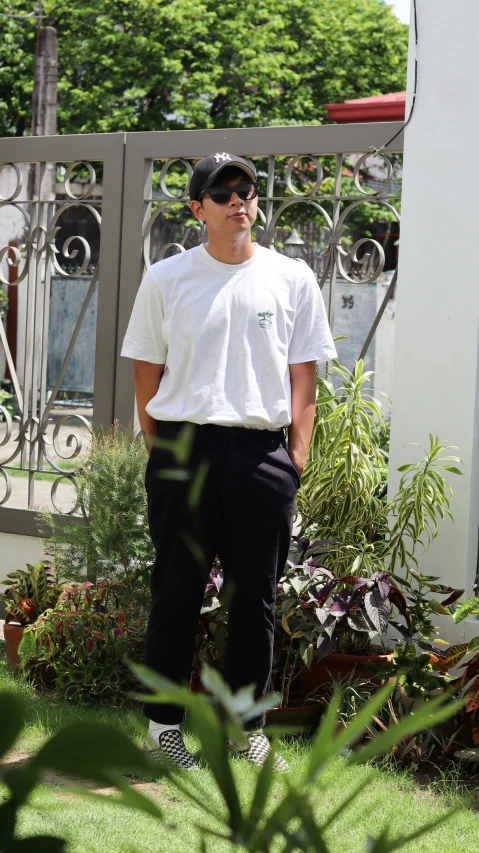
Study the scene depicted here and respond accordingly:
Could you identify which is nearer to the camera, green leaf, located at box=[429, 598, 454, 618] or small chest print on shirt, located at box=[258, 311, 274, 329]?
small chest print on shirt, located at box=[258, 311, 274, 329]

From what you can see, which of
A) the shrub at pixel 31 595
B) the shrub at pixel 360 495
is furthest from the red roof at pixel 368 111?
the shrub at pixel 31 595

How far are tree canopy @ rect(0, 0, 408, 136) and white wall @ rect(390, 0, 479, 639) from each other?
17967 mm

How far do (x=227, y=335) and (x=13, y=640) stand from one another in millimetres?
1805

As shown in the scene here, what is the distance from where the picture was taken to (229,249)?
3213 mm

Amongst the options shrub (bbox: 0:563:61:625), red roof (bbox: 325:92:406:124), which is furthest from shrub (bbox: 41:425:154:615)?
red roof (bbox: 325:92:406:124)

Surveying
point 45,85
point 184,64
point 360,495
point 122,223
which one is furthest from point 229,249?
point 184,64

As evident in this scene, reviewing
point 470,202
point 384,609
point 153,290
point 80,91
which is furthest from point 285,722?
point 80,91

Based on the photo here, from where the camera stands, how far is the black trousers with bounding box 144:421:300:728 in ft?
10.1

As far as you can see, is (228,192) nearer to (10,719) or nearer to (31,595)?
(31,595)

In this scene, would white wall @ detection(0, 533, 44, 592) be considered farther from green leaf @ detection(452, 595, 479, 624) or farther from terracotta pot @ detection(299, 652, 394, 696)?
green leaf @ detection(452, 595, 479, 624)

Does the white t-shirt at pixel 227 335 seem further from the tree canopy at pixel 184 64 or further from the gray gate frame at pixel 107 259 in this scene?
the tree canopy at pixel 184 64

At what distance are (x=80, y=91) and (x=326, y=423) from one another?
19.1 m

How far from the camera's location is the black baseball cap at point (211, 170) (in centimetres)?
315

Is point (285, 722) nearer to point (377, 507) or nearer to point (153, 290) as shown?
point (377, 507)
